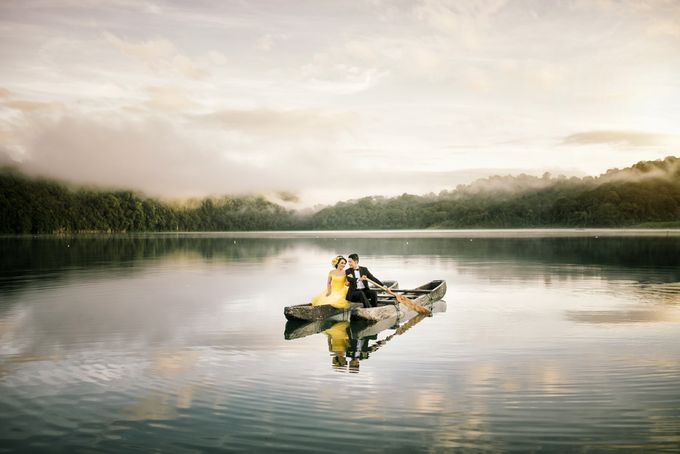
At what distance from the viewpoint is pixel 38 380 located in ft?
48.3

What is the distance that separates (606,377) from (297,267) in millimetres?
44721

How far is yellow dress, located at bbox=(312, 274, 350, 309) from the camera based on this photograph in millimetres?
24906

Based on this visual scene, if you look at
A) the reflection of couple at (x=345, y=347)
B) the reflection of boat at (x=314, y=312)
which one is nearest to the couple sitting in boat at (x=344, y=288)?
the reflection of boat at (x=314, y=312)

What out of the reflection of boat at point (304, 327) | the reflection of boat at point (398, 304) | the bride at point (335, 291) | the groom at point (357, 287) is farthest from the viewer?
the groom at point (357, 287)

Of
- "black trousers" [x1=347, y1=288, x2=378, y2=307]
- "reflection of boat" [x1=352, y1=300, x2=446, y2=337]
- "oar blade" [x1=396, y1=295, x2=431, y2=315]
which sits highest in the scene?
"black trousers" [x1=347, y1=288, x2=378, y2=307]

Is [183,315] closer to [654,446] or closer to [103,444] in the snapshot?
[103,444]

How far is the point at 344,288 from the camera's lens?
25.2m

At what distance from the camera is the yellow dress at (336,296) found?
24.9m

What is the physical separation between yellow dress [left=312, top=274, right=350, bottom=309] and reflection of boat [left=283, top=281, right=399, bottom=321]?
25cm

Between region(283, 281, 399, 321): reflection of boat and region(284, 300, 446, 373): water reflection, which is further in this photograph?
region(283, 281, 399, 321): reflection of boat

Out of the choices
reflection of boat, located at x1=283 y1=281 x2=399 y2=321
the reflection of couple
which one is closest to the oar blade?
reflection of boat, located at x1=283 y1=281 x2=399 y2=321

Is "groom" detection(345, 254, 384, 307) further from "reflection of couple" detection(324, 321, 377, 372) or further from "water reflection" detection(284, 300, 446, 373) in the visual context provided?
"reflection of couple" detection(324, 321, 377, 372)

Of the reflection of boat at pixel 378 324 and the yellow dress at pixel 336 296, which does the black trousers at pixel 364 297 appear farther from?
the reflection of boat at pixel 378 324

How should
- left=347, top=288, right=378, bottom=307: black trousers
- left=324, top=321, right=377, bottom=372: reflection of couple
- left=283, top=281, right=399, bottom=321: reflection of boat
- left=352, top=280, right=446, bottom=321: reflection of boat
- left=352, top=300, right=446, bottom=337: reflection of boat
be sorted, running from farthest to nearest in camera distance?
left=347, top=288, right=378, bottom=307: black trousers
left=352, top=280, right=446, bottom=321: reflection of boat
left=283, top=281, right=399, bottom=321: reflection of boat
left=352, top=300, right=446, bottom=337: reflection of boat
left=324, top=321, right=377, bottom=372: reflection of couple
